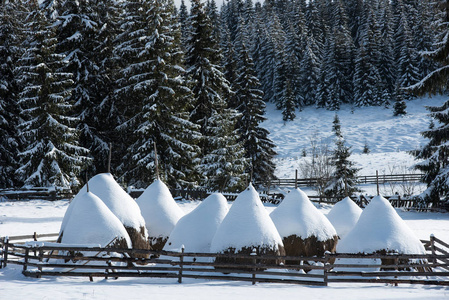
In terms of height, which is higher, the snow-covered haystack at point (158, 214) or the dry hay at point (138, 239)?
the snow-covered haystack at point (158, 214)

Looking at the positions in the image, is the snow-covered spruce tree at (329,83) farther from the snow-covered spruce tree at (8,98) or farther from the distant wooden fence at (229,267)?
the distant wooden fence at (229,267)

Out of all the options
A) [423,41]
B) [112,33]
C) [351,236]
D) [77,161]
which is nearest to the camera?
[351,236]

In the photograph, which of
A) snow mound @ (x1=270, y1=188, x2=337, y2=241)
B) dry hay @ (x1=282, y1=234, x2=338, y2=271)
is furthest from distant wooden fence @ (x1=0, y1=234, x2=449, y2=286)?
snow mound @ (x1=270, y1=188, x2=337, y2=241)

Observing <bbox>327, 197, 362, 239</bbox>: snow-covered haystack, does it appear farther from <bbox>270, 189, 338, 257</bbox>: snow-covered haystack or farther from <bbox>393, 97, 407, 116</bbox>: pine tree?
<bbox>393, 97, 407, 116</bbox>: pine tree

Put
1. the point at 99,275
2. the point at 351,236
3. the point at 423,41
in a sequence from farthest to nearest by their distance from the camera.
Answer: the point at 423,41, the point at 351,236, the point at 99,275

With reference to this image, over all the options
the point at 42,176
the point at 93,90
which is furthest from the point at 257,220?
the point at 93,90

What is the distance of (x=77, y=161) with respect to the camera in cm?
2925

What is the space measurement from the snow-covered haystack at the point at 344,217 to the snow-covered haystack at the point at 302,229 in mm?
2214

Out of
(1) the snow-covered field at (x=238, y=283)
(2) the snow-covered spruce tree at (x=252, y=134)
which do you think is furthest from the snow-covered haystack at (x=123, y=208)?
(2) the snow-covered spruce tree at (x=252, y=134)

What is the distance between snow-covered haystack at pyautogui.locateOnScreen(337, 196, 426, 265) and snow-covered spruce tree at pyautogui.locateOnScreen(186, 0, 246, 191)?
17.7 m

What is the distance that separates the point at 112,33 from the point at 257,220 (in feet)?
88.4

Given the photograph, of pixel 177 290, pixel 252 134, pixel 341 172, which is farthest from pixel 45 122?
pixel 341 172

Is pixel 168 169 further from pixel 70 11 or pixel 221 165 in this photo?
pixel 70 11

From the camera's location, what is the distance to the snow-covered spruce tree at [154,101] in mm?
30656
